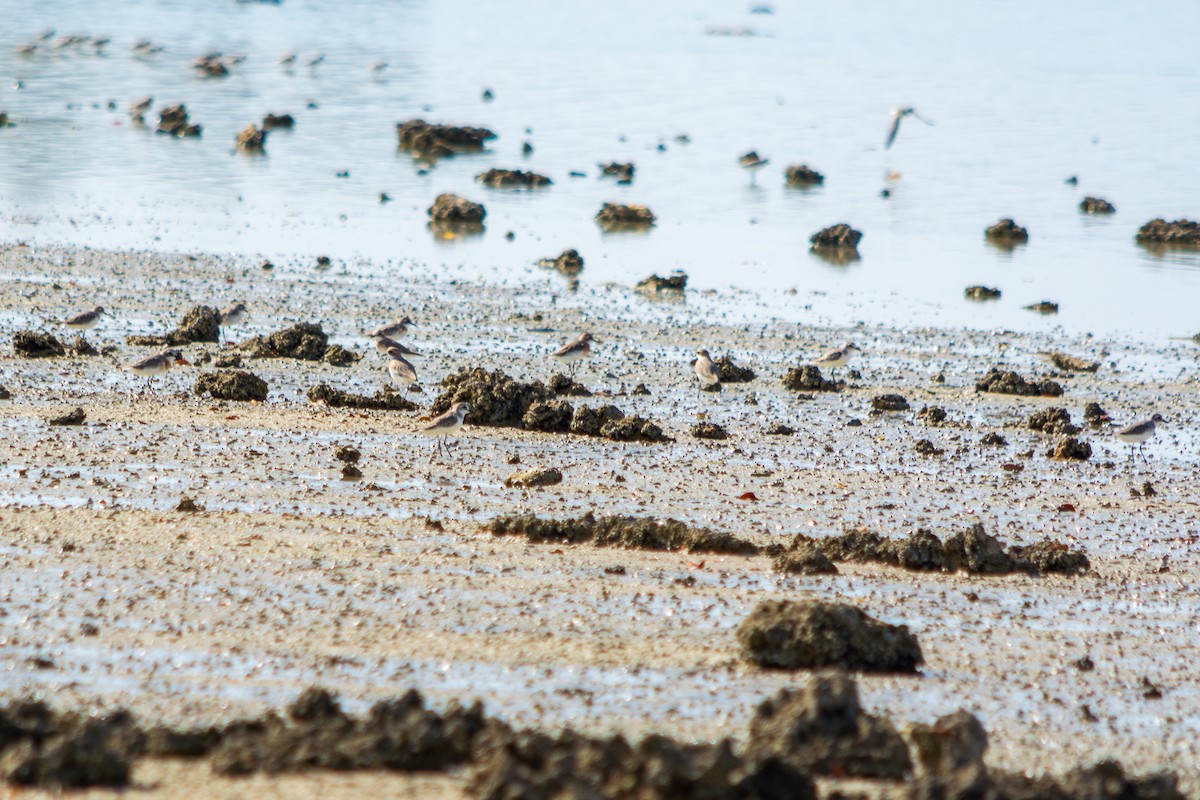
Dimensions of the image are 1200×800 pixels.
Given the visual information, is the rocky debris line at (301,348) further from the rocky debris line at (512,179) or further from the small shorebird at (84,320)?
the rocky debris line at (512,179)

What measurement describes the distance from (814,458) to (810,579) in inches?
120

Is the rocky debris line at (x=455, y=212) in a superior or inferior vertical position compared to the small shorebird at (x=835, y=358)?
inferior

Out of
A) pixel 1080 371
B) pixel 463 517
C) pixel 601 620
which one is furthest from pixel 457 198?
pixel 601 620

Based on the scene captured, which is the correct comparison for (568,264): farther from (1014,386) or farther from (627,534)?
(627,534)

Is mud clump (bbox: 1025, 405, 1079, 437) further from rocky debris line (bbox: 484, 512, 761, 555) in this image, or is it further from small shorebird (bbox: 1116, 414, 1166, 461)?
rocky debris line (bbox: 484, 512, 761, 555)

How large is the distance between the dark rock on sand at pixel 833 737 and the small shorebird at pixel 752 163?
27609mm

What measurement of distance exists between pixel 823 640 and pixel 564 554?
2.14 metres

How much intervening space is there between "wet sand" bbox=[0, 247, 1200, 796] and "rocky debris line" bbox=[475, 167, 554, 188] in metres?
15.1

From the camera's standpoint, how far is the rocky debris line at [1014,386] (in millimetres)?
14078

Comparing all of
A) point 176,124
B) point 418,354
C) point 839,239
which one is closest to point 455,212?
point 839,239

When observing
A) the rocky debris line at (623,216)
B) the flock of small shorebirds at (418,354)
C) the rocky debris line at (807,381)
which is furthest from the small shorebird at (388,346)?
the rocky debris line at (623,216)

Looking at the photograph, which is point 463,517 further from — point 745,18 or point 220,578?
point 745,18

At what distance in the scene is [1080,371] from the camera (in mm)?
15531

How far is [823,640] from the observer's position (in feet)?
22.8
